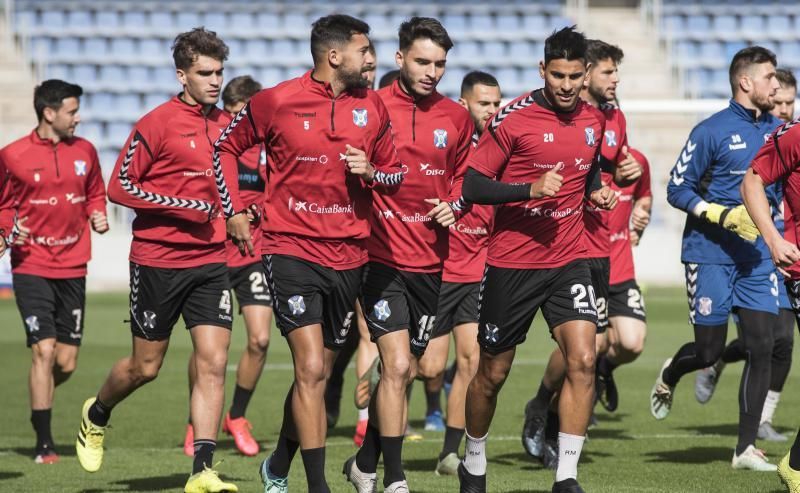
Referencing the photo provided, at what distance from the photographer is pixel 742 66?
8680 millimetres

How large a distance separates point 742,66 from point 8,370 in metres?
9.75

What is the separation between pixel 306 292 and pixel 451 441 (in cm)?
215

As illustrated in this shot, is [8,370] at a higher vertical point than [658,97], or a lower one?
lower

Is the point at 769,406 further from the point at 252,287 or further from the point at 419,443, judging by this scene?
the point at 252,287

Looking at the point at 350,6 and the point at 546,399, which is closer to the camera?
the point at 546,399

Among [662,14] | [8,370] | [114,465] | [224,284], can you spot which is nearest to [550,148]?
[224,284]

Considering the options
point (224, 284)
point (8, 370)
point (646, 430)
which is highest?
point (224, 284)

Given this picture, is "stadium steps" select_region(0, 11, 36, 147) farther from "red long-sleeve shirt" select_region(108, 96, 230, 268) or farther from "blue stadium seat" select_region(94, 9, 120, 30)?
"red long-sleeve shirt" select_region(108, 96, 230, 268)

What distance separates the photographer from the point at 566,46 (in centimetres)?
678

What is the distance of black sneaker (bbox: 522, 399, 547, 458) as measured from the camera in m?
8.61

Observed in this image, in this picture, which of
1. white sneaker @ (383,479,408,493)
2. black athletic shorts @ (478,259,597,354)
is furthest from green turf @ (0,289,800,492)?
black athletic shorts @ (478,259,597,354)

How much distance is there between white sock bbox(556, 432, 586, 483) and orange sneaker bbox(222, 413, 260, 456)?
329 centimetres

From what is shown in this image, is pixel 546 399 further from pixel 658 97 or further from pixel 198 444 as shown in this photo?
pixel 658 97

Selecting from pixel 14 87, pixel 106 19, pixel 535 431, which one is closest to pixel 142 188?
pixel 535 431
